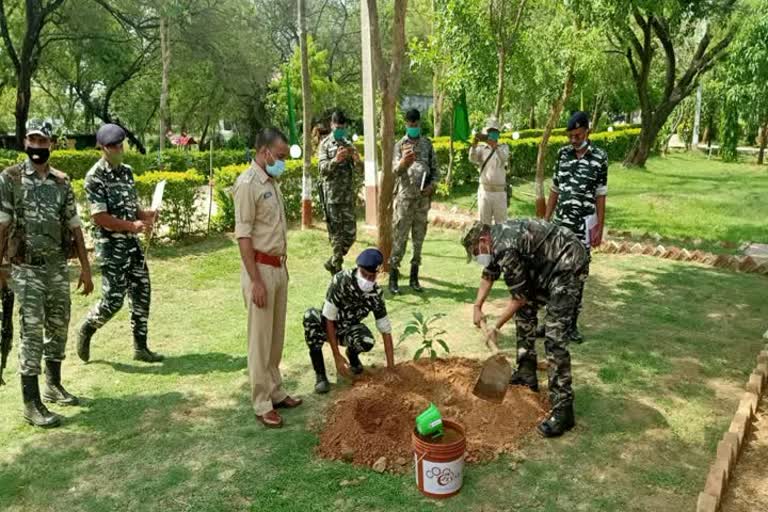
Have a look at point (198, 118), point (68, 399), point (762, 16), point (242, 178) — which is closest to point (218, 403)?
point (68, 399)

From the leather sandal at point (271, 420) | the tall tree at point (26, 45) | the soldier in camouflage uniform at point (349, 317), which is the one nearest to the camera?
the leather sandal at point (271, 420)

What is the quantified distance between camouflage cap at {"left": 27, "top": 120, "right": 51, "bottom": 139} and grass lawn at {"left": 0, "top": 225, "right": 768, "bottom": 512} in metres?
1.99

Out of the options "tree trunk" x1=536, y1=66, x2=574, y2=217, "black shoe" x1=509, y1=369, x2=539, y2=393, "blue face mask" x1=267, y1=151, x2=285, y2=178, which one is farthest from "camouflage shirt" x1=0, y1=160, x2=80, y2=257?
"tree trunk" x1=536, y1=66, x2=574, y2=217

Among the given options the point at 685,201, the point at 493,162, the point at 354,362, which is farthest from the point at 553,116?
the point at 354,362

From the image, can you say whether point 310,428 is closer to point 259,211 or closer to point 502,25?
point 259,211

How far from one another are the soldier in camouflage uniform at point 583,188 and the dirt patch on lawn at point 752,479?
1.69 m

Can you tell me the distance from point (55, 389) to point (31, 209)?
137cm

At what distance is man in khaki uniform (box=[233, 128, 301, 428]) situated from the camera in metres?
4.02

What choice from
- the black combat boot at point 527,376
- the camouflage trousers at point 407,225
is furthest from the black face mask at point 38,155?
the camouflage trousers at point 407,225

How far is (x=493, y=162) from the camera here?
8.09 metres

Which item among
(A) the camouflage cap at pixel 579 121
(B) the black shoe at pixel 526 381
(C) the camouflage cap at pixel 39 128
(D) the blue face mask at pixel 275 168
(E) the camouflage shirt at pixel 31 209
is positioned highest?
(A) the camouflage cap at pixel 579 121

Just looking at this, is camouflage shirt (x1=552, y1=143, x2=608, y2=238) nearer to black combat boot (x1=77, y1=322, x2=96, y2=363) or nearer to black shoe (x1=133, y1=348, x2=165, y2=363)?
black shoe (x1=133, y1=348, x2=165, y2=363)

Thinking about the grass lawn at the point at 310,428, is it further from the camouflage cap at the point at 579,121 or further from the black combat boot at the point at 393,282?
the camouflage cap at the point at 579,121

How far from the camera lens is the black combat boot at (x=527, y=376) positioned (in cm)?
470
